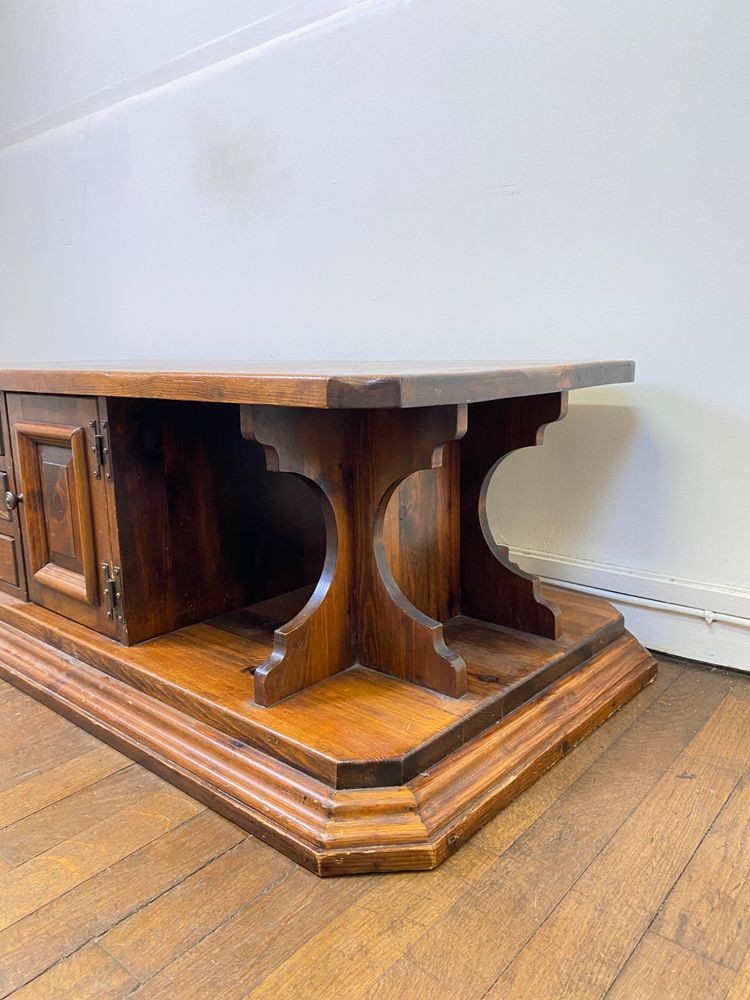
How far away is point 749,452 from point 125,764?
38.9 inches

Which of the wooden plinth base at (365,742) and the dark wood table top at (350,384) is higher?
the dark wood table top at (350,384)

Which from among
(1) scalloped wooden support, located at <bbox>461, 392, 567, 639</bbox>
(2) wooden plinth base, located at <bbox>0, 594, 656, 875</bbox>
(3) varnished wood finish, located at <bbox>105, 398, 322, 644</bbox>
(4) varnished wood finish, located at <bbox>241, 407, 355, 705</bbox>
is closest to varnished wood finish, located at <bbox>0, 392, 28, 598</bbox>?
(2) wooden plinth base, located at <bbox>0, 594, 656, 875</bbox>

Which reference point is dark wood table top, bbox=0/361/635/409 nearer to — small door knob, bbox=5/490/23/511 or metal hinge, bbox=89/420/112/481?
metal hinge, bbox=89/420/112/481

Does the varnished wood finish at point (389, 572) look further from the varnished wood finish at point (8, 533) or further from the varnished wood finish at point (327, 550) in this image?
the varnished wood finish at point (8, 533)

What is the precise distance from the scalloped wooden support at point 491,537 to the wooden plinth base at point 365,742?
4 cm

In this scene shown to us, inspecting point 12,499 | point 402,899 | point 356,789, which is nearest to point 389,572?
point 356,789

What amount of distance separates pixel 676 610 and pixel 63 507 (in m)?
0.99

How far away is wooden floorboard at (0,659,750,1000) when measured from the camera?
23.8 inches

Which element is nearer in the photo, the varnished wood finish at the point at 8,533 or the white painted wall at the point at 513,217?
the white painted wall at the point at 513,217

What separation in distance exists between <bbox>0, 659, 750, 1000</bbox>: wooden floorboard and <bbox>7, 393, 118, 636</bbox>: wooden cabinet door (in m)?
0.30

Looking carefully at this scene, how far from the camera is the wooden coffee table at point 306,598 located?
2.56 ft

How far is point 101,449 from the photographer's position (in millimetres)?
1058

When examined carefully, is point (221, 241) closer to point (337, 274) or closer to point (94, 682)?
point (337, 274)

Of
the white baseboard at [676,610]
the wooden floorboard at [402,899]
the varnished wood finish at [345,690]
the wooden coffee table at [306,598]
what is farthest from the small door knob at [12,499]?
the white baseboard at [676,610]
